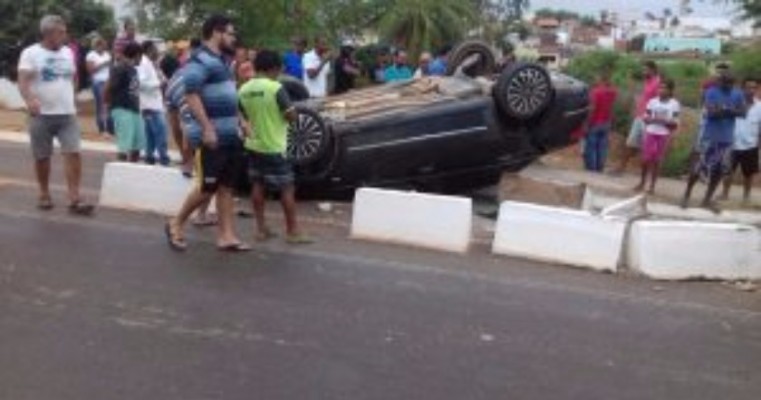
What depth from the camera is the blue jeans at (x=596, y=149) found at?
1722 centimetres

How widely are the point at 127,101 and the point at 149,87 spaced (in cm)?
42

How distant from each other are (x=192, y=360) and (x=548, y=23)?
99011mm

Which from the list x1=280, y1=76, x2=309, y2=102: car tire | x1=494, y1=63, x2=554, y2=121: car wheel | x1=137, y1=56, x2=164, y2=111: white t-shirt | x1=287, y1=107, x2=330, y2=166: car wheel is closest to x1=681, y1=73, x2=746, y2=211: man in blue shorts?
x1=494, y1=63, x2=554, y2=121: car wheel

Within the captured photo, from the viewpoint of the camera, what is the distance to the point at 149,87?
13.3m

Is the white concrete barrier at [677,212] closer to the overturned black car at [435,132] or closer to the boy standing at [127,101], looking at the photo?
the overturned black car at [435,132]

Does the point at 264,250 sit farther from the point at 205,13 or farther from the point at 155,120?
the point at 205,13

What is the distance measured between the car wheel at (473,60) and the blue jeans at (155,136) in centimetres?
322

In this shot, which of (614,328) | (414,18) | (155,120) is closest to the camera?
(614,328)

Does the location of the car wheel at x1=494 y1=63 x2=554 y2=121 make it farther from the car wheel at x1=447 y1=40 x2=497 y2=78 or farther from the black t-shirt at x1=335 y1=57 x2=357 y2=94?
the black t-shirt at x1=335 y1=57 x2=357 y2=94

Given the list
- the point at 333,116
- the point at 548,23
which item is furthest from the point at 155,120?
the point at 548,23

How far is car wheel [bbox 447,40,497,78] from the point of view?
13469mm

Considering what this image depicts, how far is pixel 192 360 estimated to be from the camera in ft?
20.4

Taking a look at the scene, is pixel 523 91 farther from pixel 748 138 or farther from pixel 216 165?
pixel 216 165

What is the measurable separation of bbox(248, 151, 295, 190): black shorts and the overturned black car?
1.93 meters
